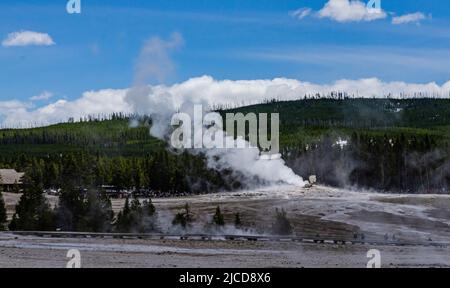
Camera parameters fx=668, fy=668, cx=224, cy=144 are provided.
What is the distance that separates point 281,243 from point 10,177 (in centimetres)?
1476

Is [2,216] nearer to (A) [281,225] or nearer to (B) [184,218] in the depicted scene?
(B) [184,218]

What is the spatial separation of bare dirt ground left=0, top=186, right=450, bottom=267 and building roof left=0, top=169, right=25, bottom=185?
1.65 metres

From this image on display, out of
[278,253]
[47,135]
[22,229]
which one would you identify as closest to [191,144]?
[22,229]

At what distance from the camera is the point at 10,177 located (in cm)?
2620

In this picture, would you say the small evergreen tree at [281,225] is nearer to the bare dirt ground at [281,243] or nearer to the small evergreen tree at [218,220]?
the bare dirt ground at [281,243]

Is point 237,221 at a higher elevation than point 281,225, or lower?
higher

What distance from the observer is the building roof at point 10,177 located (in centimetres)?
2507

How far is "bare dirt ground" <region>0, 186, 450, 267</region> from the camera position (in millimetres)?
12078

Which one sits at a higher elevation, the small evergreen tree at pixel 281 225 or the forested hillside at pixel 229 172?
the forested hillside at pixel 229 172

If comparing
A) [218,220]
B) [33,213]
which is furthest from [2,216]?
[218,220]

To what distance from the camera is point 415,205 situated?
2692cm

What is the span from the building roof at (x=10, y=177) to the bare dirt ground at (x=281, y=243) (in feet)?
5.43

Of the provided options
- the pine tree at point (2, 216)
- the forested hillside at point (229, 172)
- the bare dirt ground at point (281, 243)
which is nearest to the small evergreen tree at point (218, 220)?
the bare dirt ground at point (281, 243)
